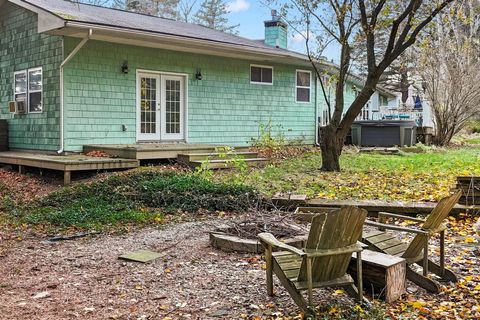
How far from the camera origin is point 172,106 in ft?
41.5

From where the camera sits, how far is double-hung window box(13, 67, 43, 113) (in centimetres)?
1162

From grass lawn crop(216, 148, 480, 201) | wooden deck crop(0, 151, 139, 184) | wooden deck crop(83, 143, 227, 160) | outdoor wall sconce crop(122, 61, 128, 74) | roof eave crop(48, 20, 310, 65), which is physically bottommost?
grass lawn crop(216, 148, 480, 201)

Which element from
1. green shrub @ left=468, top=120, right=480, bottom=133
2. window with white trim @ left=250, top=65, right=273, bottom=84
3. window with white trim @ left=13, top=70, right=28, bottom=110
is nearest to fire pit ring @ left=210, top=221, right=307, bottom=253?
window with white trim @ left=13, top=70, right=28, bottom=110

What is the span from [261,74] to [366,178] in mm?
6372

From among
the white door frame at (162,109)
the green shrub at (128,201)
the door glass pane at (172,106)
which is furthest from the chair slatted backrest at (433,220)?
the door glass pane at (172,106)

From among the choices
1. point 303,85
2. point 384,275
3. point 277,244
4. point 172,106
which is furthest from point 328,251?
point 303,85

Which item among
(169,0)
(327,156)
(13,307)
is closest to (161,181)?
(327,156)

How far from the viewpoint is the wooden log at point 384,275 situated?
3.55m

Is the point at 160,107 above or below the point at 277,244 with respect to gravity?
above

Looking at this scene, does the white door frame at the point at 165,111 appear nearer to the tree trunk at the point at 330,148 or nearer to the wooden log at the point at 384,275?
the tree trunk at the point at 330,148

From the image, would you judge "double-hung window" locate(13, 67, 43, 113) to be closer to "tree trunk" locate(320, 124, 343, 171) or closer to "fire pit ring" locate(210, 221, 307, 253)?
"tree trunk" locate(320, 124, 343, 171)

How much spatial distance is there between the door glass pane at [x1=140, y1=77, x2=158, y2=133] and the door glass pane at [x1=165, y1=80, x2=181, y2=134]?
0.36 meters

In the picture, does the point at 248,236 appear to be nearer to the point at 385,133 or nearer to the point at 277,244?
the point at 277,244

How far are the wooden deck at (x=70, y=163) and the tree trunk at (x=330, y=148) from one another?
13.3ft
